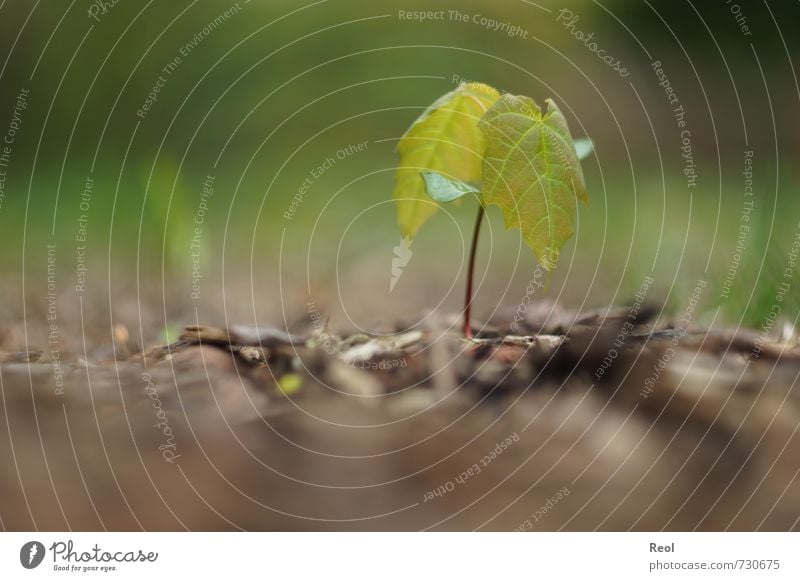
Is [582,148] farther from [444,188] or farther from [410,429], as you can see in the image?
[410,429]

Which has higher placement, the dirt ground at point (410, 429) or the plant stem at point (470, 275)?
the plant stem at point (470, 275)

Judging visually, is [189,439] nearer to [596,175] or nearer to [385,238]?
[385,238]
